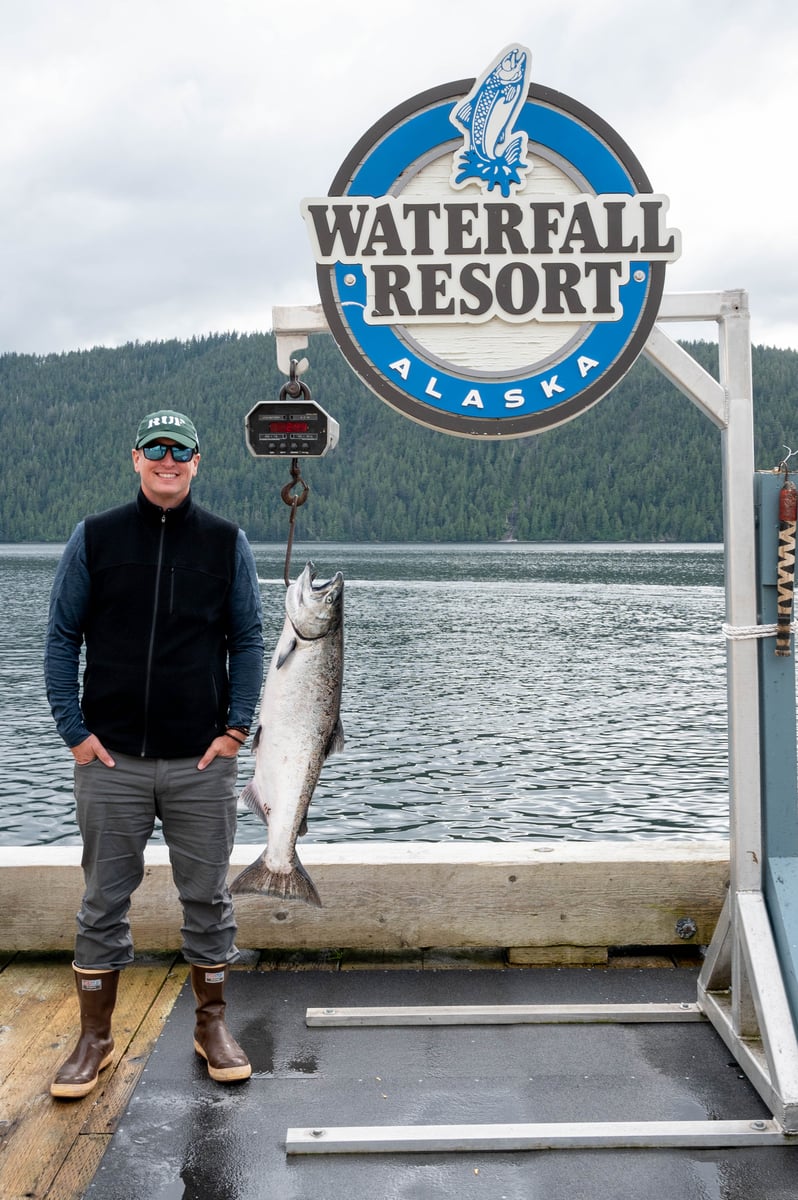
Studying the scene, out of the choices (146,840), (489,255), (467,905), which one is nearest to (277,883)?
(146,840)

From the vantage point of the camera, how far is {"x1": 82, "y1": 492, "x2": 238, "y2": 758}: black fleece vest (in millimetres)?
3648

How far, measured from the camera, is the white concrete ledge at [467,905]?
15.2 ft

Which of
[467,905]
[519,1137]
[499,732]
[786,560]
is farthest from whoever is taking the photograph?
[499,732]

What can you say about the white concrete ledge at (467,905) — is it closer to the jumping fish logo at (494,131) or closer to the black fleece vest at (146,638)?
the black fleece vest at (146,638)

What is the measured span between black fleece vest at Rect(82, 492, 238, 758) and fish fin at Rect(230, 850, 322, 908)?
1.54 feet

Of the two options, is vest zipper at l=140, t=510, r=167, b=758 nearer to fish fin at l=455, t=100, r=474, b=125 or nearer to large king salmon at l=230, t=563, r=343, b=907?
large king salmon at l=230, t=563, r=343, b=907

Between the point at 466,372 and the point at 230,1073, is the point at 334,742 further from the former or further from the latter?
the point at 466,372

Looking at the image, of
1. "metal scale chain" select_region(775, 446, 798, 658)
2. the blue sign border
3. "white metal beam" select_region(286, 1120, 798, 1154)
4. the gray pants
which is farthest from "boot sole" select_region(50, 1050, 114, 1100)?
"metal scale chain" select_region(775, 446, 798, 658)

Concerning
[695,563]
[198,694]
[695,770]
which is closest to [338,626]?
[198,694]

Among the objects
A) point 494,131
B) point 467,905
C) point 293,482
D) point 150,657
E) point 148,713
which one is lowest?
point 467,905

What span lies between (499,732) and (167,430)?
2086 centimetres

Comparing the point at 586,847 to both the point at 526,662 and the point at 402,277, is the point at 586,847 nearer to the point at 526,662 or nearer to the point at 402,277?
the point at 402,277

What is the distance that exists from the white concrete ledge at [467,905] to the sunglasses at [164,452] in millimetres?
1845

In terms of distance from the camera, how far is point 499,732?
2402cm
